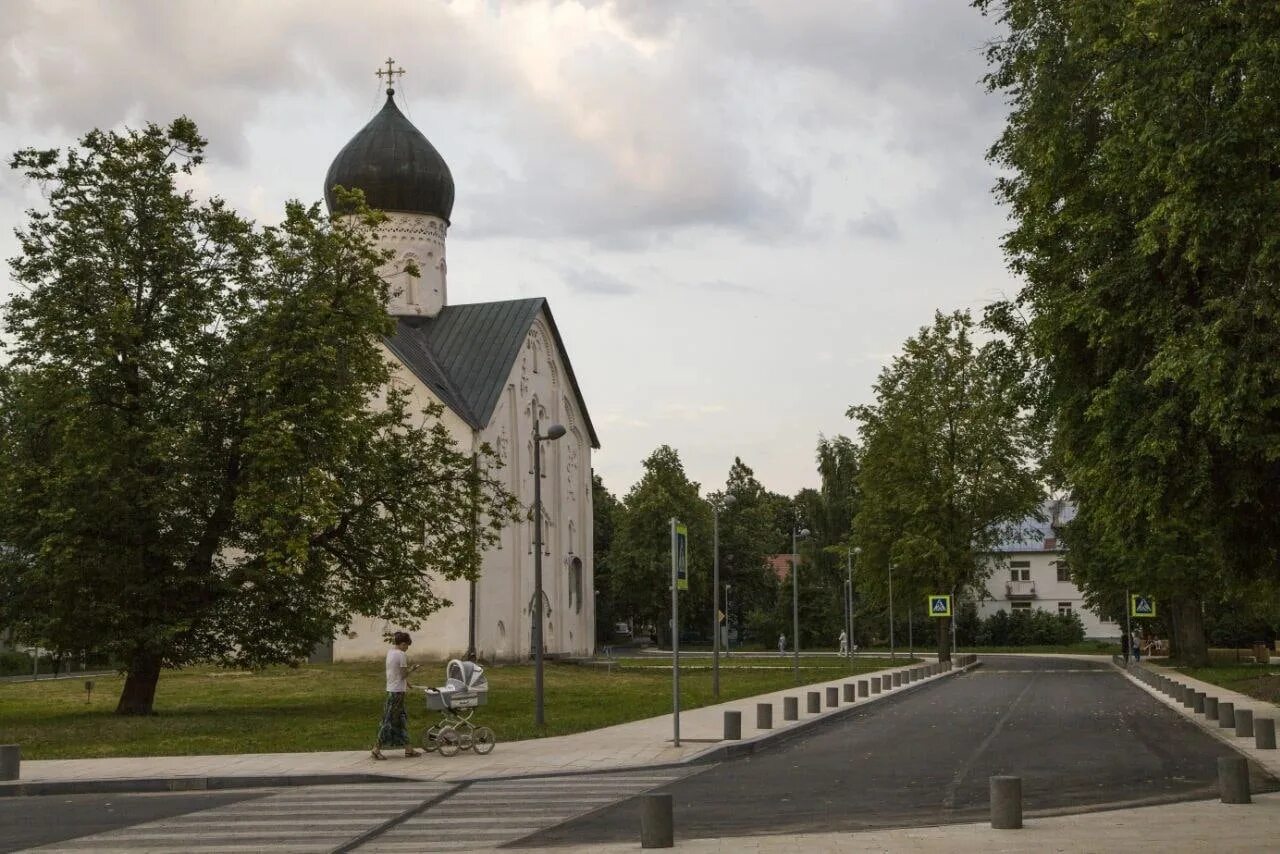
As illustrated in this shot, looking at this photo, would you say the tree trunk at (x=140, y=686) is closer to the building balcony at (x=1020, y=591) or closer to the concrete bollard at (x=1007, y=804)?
the concrete bollard at (x=1007, y=804)

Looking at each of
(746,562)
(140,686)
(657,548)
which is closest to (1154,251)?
(140,686)

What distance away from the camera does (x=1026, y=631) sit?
9075 cm

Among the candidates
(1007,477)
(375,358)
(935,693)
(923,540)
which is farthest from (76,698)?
(1007,477)

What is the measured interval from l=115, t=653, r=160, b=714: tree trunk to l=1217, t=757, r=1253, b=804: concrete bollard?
20713mm

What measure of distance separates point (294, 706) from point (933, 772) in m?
18.4

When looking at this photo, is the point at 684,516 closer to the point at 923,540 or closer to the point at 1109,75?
the point at 923,540

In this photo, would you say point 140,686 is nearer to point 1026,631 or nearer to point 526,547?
point 526,547

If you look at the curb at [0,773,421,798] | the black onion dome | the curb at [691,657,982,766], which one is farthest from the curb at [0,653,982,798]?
the black onion dome

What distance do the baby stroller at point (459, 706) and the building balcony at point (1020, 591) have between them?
9137cm

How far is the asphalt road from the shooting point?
41.4 ft

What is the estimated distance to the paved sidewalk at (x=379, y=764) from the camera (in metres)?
16.5

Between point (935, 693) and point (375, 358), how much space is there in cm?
1720

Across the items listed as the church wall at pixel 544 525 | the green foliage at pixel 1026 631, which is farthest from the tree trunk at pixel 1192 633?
the green foliage at pixel 1026 631

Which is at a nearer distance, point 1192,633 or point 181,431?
point 181,431
